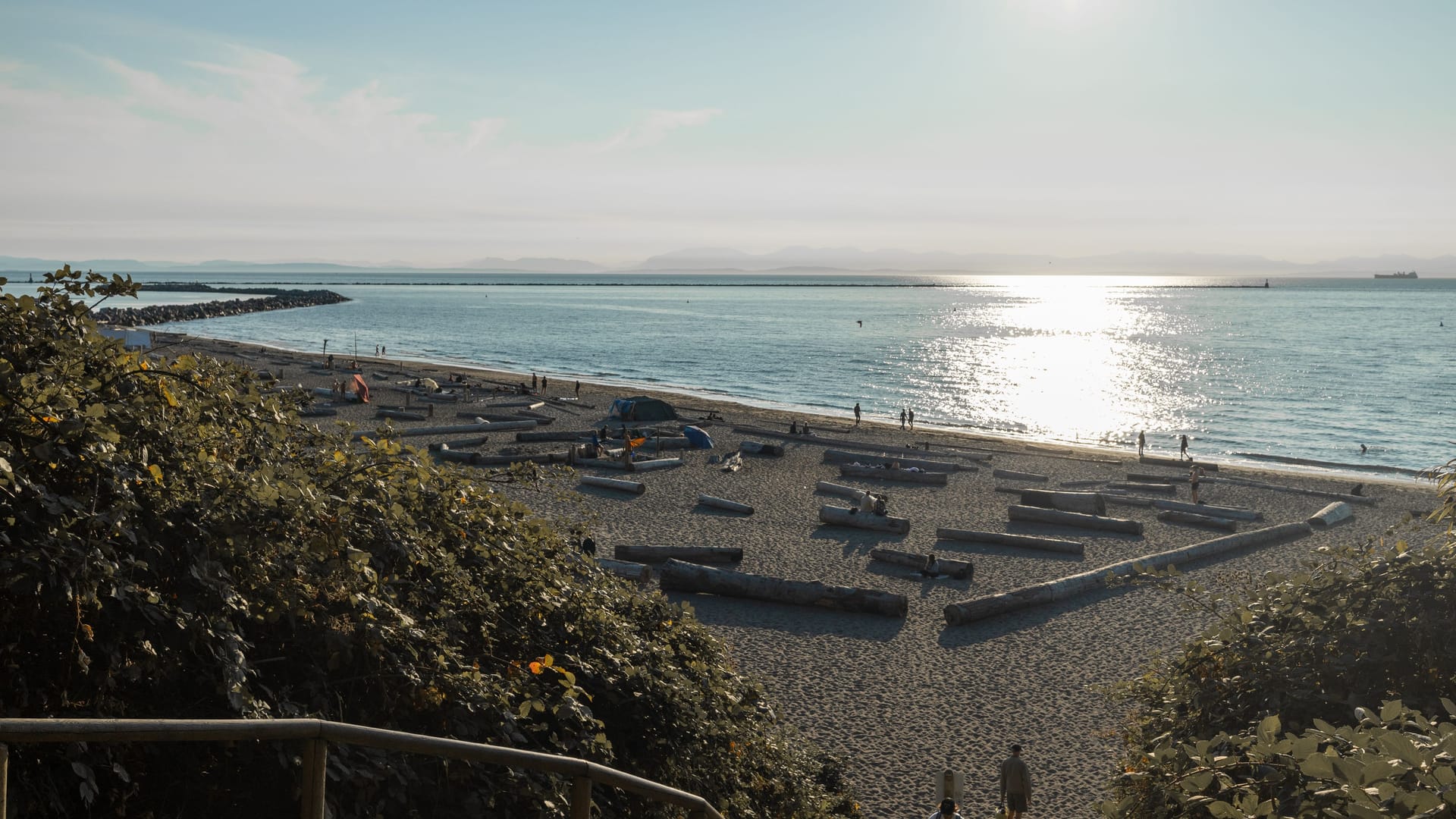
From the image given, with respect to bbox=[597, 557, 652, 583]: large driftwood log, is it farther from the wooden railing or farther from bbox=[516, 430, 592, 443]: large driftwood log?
bbox=[516, 430, 592, 443]: large driftwood log

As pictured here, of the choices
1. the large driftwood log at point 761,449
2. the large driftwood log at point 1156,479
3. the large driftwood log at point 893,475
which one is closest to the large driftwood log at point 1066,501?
the large driftwood log at point 893,475

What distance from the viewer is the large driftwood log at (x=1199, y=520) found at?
2675 centimetres

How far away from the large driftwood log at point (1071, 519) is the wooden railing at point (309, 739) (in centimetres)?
2360

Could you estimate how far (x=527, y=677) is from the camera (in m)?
6.93

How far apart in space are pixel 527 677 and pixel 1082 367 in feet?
298

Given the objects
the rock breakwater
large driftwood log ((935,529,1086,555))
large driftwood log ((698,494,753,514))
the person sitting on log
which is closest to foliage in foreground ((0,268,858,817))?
the person sitting on log

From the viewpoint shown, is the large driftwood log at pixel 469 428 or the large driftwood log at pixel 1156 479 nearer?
the large driftwood log at pixel 1156 479

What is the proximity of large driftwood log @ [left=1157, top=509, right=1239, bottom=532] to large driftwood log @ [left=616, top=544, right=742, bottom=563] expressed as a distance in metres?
13.7

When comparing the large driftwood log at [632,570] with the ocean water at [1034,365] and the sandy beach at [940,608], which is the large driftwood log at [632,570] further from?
the ocean water at [1034,365]

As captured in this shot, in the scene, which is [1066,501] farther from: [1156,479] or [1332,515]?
[1156,479]

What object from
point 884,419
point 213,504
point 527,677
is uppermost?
point 213,504

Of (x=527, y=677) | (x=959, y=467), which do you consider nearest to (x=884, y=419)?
(x=959, y=467)

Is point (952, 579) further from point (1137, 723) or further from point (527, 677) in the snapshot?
point (527, 677)

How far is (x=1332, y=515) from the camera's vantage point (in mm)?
27516
